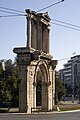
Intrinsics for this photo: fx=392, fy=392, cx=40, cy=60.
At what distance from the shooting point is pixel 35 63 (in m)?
58.2

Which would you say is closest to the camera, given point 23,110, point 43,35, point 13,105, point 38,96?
point 23,110

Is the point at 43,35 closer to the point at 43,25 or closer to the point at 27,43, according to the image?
the point at 43,25

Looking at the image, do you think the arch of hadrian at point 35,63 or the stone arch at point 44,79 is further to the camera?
the stone arch at point 44,79

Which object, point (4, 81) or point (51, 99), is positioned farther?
point (51, 99)

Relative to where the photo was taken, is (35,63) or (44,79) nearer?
(35,63)

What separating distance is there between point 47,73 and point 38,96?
21.5 meters

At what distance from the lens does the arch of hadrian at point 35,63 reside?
5491 cm

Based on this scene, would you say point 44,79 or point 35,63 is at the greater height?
point 35,63

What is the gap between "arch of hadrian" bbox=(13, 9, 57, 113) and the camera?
54906 mm

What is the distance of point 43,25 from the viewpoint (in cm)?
6288

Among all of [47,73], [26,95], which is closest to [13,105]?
[47,73]

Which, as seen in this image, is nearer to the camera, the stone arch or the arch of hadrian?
the arch of hadrian

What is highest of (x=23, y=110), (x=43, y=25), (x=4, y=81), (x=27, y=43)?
(x=43, y=25)

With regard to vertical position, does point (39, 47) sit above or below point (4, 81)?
above
